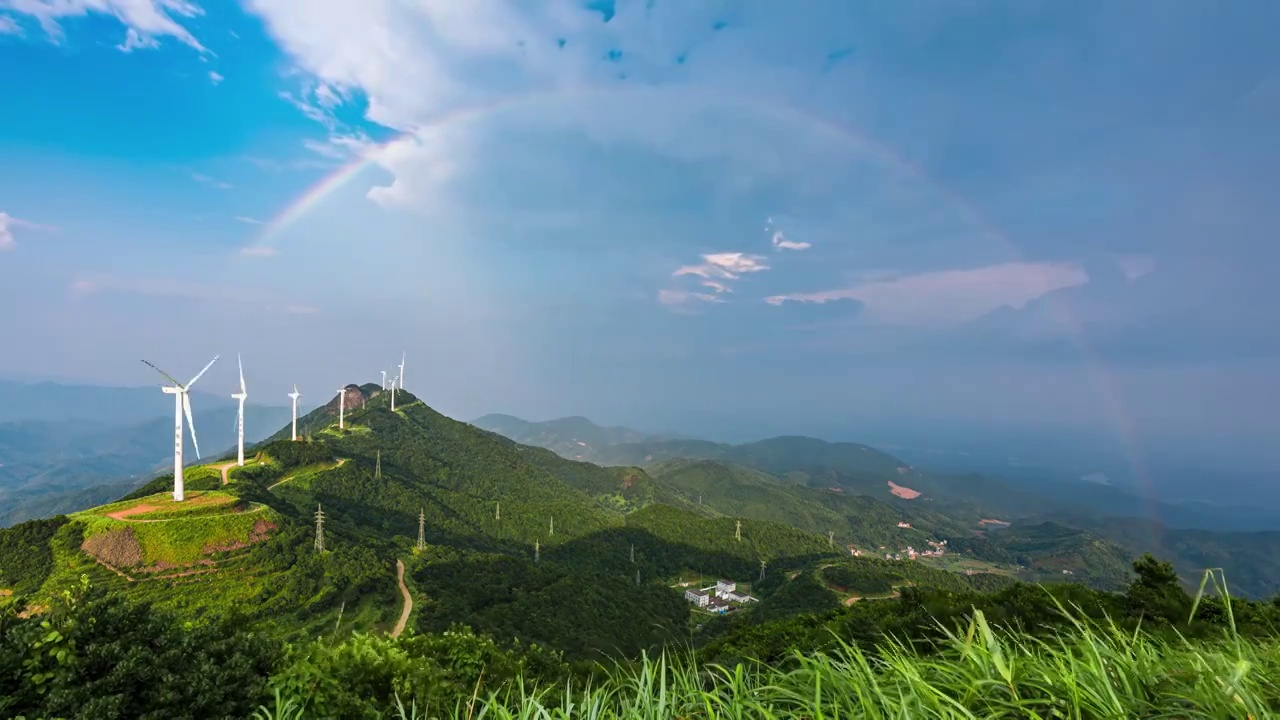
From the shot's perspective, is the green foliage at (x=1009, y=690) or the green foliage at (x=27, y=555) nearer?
the green foliage at (x=1009, y=690)

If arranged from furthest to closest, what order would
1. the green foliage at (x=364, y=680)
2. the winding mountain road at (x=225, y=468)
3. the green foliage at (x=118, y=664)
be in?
the winding mountain road at (x=225, y=468) < the green foliage at (x=364, y=680) < the green foliage at (x=118, y=664)

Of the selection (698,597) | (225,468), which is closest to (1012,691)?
(698,597)

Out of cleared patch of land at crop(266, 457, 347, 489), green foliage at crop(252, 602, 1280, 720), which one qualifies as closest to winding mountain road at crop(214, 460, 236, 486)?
cleared patch of land at crop(266, 457, 347, 489)

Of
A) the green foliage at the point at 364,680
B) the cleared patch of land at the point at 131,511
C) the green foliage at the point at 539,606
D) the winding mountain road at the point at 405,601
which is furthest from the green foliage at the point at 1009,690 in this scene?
the cleared patch of land at the point at 131,511

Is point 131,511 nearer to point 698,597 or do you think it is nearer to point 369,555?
point 369,555

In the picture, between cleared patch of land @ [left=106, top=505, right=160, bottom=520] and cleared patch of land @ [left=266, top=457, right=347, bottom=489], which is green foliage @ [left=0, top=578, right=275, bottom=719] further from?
cleared patch of land @ [left=266, top=457, right=347, bottom=489]

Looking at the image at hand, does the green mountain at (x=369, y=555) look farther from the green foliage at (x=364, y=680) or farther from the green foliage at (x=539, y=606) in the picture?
the green foliage at (x=364, y=680)
